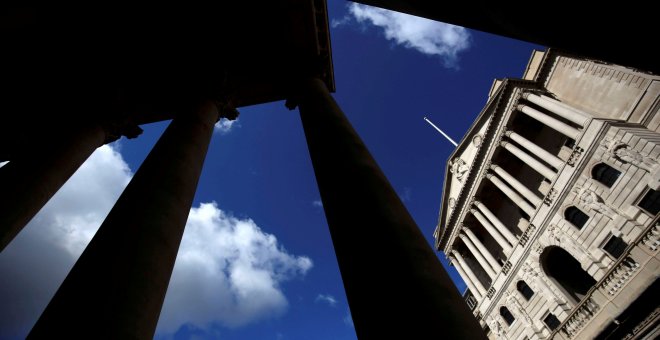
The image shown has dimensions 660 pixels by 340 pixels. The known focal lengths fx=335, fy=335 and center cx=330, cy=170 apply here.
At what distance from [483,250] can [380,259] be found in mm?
38669

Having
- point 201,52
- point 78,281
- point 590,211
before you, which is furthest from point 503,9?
point 590,211

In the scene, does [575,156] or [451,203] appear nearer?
[575,156]

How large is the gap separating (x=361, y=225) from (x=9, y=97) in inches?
535

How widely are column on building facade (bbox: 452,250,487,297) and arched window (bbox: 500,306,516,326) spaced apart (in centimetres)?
339

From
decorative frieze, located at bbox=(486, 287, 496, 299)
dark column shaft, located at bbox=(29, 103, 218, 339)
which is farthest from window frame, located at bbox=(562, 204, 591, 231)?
dark column shaft, located at bbox=(29, 103, 218, 339)

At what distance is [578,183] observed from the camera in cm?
2642

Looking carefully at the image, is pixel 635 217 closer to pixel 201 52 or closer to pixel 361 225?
pixel 361 225

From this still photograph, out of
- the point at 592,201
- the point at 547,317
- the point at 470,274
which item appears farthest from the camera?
the point at 470,274

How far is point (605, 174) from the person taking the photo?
80.8 feet

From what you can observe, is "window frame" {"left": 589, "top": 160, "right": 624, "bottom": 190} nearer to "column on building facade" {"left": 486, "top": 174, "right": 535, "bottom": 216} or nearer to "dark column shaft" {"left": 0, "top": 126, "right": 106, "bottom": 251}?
"column on building facade" {"left": 486, "top": 174, "right": 535, "bottom": 216}

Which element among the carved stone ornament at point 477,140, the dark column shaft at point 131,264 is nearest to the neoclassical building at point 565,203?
the carved stone ornament at point 477,140

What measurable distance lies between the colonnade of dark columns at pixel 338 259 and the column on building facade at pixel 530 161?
97.5 feet

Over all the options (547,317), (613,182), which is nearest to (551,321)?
(547,317)

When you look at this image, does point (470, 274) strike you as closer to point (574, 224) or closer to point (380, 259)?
point (574, 224)
